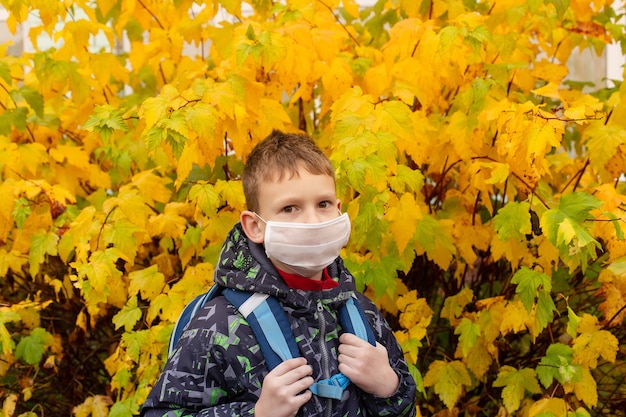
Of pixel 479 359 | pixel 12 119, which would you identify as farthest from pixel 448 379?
pixel 12 119

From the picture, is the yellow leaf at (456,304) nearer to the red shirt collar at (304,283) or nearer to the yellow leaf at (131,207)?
the yellow leaf at (131,207)

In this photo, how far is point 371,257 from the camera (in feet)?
11.0

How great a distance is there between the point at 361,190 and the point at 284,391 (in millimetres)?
1008

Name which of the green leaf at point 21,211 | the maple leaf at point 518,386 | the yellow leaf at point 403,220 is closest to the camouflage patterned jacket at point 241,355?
the yellow leaf at point 403,220

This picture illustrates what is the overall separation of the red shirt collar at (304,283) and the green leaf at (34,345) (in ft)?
6.02

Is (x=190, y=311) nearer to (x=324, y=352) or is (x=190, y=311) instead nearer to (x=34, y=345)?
(x=324, y=352)

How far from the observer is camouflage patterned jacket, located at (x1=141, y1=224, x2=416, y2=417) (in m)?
2.12

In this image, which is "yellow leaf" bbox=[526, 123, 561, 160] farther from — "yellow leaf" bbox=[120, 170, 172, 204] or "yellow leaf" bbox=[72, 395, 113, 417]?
"yellow leaf" bbox=[72, 395, 113, 417]

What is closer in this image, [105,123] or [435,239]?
[105,123]

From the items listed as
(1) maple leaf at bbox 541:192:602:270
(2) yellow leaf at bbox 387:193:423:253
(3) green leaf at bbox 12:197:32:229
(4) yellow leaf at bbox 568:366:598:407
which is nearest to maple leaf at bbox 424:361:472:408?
(4) yellow leaf at bbox 568:366:598:407

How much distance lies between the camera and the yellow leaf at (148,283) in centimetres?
339

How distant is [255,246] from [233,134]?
3.32ft

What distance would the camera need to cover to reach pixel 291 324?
7.14 ft

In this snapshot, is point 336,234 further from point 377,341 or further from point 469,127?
point 469,127
